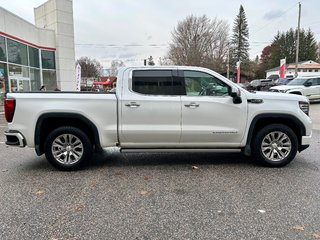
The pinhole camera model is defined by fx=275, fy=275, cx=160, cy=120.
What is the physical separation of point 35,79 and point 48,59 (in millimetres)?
3055

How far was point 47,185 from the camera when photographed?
176 inches

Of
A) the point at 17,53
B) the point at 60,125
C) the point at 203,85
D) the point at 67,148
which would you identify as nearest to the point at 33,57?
the point at 17,53

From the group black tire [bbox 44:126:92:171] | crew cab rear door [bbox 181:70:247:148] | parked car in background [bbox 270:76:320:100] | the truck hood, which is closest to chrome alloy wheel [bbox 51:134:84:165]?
black tire [bbox 44:126:92:171]

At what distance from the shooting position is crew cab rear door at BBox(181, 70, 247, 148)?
5.11 meters

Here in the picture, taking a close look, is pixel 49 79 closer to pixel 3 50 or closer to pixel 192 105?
pixel 3 50

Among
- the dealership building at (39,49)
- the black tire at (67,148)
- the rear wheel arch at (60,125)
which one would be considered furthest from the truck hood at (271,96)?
the dealership building at (39,49)

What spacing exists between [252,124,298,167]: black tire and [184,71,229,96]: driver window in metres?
1.11

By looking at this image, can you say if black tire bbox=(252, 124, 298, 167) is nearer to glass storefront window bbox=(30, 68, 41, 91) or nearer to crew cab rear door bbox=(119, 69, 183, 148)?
crew cab rear door bbox=(119, 69, 183, 148)

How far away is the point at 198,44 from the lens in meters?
51.3

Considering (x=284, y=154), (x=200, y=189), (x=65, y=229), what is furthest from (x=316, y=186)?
(x=65, y=229)

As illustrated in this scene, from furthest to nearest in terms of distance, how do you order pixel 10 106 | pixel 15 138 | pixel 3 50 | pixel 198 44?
1. pixel 198 44
2. pixel 3 50
3. pixel 15 138
4. pixel 10 106

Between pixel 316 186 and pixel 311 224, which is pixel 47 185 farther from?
pixel 316 186

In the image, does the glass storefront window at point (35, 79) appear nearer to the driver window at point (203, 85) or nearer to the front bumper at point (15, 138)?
the front bumper at point (15, 138)

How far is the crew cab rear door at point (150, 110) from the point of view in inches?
199
